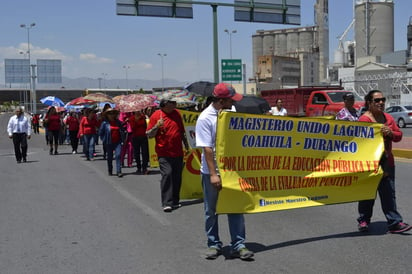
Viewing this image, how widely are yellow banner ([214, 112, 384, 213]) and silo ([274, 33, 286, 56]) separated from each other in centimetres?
16295

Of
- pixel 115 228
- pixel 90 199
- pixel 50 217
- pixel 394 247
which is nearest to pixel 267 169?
pixel 394 247

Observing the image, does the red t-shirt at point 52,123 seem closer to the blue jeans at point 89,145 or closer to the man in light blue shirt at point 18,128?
the blue jeans at point 89,145

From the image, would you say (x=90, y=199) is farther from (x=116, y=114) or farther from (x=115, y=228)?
(x=116, y=114)

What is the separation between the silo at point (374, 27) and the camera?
98.1 metres

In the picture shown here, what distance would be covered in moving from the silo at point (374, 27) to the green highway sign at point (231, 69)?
67664mm

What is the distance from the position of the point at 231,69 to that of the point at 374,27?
7036cm

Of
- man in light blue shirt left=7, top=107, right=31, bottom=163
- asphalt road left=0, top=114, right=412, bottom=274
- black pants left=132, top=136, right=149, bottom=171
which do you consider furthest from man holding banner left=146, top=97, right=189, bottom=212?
man in light blue shirt left=7, top=107, right=31, bottom=163

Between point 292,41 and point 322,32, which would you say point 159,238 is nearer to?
point 322,32

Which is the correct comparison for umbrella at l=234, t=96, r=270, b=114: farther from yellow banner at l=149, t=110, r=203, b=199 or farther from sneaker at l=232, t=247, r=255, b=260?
sneaker at l=232, t=247, r=255, b=260

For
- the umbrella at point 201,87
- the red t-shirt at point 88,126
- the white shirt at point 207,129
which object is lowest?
the red t-shirt at point 88,126

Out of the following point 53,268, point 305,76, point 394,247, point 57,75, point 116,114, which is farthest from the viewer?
point 305,76

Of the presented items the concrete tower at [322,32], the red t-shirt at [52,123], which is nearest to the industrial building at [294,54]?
the concrete tower at [322,32]

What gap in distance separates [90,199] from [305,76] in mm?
141353

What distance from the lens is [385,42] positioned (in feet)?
329
